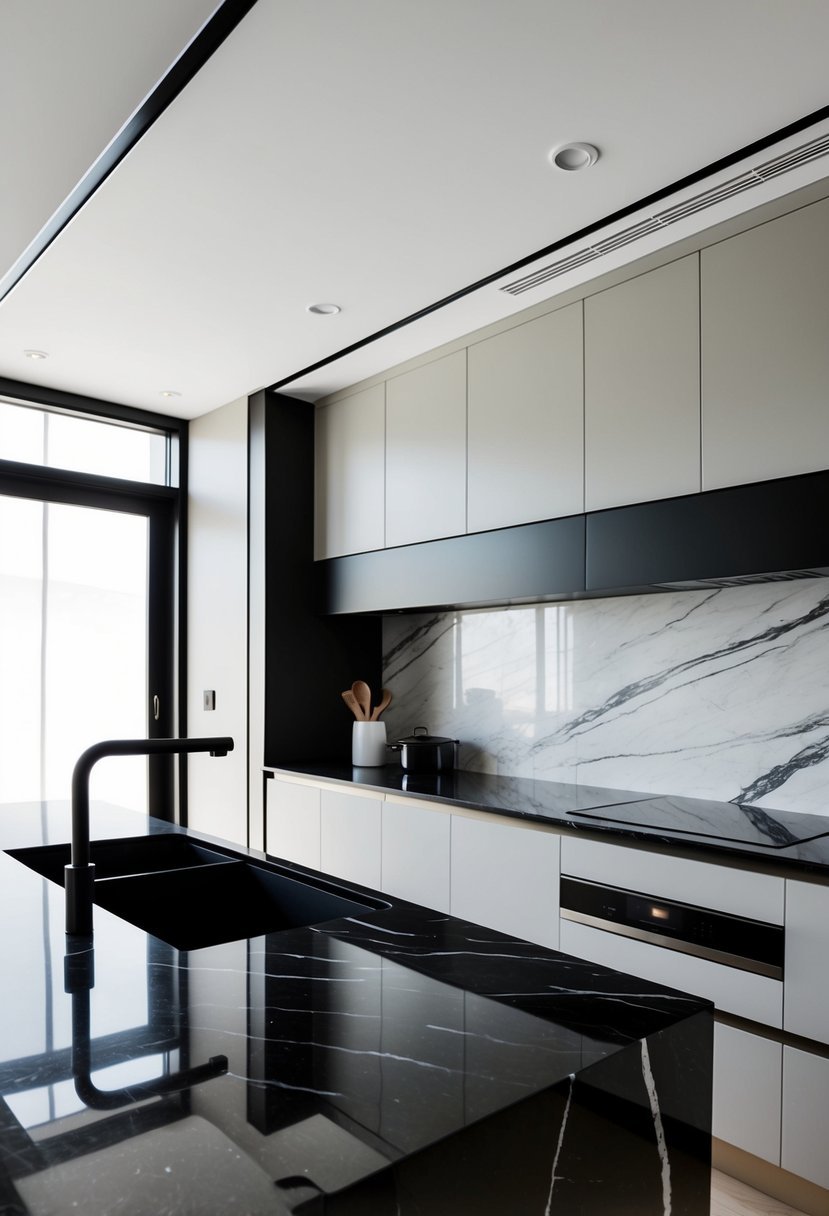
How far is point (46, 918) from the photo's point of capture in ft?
4.38

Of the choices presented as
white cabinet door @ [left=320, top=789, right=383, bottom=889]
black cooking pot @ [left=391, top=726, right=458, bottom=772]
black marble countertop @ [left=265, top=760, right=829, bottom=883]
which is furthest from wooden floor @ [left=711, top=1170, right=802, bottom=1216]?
black cooking pot @ [left=391, top=726, right=458, bottom=772]

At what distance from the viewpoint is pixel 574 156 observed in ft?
6.79

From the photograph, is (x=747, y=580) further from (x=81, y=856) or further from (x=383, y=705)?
(x=81, y=856)

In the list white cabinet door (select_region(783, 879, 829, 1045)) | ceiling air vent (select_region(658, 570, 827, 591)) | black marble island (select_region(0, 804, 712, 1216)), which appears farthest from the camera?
ceiling air vent (select_region(658, 570, 827, 591))

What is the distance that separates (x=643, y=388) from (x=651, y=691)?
3.21 ft

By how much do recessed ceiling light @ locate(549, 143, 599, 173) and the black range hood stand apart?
0.90 metres

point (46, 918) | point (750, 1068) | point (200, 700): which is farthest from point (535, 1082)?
point (200, 700)

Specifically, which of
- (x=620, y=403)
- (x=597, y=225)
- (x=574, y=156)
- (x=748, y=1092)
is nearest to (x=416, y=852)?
(x=748, y=1092)

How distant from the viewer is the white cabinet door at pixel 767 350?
213cm

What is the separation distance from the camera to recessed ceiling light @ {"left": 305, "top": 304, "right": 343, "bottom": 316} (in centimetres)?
295

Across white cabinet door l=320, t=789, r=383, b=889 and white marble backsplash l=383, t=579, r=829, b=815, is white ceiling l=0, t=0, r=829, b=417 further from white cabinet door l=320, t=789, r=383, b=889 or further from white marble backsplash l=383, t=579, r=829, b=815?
white cabinet door l=320, t=789, r=383, b=889

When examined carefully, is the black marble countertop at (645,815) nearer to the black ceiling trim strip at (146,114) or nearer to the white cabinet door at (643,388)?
the white cabinet door at (643,388)

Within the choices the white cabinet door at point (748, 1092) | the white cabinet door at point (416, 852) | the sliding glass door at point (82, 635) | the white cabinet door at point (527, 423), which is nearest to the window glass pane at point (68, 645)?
the sliding glass door at point (82, 635)

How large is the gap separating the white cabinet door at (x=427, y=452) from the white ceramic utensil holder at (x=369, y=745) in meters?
0.79
